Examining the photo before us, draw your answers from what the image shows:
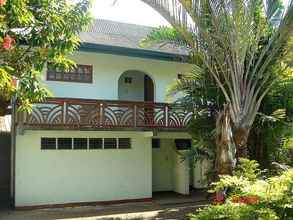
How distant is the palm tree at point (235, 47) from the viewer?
10.6 meters

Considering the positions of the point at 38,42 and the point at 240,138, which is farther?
the point at 240,138

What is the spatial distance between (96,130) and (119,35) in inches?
220

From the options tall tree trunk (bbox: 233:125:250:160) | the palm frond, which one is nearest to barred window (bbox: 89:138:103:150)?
the palm frond

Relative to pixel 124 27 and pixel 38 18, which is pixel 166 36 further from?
pixel 124 27

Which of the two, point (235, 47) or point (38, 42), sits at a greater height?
point (235, 47)

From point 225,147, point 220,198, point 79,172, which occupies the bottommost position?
point 79,172

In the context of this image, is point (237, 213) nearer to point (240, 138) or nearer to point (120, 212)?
point (240, 138)

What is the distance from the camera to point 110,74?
16.7 metres

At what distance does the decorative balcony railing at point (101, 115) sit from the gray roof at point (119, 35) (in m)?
2.41

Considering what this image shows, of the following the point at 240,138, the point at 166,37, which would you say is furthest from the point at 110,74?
the point at 240,138

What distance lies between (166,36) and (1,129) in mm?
13313

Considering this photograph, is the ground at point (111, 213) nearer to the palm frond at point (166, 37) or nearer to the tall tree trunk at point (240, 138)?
the tall tree trunk at point (240, 138)

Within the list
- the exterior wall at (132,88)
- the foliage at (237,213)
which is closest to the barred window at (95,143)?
the exterior wall at (132,88)

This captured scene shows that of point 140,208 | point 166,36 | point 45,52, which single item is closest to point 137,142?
point 140,208
